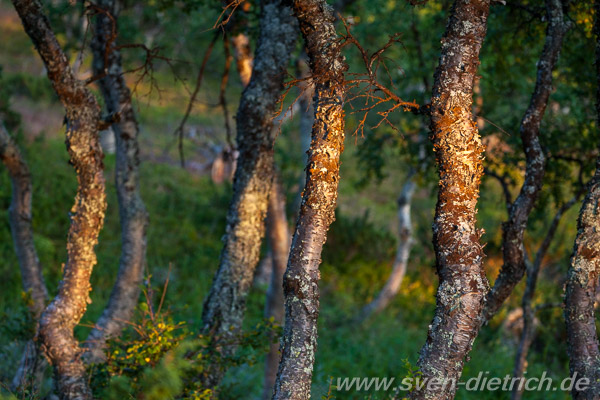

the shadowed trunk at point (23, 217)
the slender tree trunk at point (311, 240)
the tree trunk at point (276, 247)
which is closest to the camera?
the slender tree trunk at point (311, 240)

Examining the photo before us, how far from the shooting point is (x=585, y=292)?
3.75 meters

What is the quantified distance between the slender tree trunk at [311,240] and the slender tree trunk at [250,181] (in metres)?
2.01

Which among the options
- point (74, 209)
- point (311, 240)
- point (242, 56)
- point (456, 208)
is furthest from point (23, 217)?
point (456, 208)

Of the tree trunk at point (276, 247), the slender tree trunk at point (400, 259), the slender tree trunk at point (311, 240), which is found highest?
the slender tree trunk at point (400, 259)

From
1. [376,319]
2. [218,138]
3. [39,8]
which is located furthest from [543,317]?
[218,138]

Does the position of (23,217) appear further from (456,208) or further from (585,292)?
(585,292)

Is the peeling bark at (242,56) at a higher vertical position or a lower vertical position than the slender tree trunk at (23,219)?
higher

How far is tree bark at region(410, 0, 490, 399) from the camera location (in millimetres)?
3271

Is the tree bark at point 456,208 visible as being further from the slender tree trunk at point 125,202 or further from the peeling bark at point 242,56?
the peeling bark at point 242,56

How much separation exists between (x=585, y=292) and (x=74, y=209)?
398 cm

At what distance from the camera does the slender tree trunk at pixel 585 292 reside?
3.72 metres

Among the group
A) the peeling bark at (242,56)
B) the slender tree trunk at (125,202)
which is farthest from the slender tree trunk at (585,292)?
the peeling bark at (242,56)

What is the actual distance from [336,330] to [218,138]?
1430 centimetres

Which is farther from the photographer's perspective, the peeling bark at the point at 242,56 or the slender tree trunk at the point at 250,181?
the peeling bark at the point at 242,56
